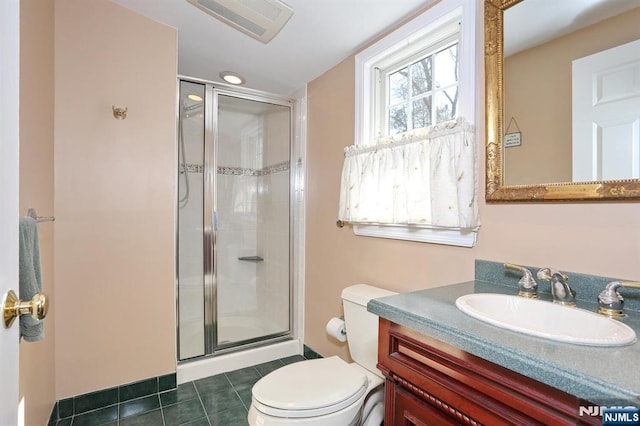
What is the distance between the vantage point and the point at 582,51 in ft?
3.46

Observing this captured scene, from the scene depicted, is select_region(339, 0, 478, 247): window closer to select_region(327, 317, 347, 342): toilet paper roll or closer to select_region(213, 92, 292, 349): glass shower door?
select_region(327, 317, 347, 342): toilet paper roll

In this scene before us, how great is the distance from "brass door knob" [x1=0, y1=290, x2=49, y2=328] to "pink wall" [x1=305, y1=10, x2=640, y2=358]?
1.42 meters

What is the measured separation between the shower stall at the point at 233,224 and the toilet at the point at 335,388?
110cm

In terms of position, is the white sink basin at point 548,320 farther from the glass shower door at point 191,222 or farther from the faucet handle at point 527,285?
the glass shower door at point 191,222

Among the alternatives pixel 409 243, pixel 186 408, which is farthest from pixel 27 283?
pixel 409 243

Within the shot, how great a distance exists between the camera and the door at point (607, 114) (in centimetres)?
93

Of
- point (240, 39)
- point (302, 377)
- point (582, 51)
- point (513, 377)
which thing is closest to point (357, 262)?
point (302, 377)

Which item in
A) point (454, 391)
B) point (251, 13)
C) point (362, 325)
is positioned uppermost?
point (251, 13)

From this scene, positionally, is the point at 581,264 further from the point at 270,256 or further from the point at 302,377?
the point at 270,256

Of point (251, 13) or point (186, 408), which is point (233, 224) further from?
point (251, 13)

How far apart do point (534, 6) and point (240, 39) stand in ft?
5.06

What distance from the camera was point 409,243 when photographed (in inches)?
64.1
